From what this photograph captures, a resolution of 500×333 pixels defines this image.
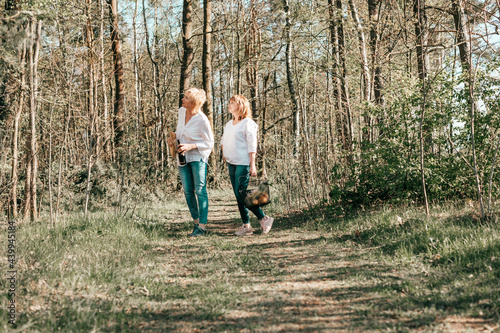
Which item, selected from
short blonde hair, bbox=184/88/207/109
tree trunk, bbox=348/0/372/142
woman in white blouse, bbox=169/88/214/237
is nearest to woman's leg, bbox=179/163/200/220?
woman in white blouse, bbox=169/88/214/237

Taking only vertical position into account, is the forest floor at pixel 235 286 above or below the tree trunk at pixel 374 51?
below

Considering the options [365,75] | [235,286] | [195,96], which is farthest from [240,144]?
[365,75]

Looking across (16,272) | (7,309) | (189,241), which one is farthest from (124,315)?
(189,241)

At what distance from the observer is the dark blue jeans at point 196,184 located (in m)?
5.92

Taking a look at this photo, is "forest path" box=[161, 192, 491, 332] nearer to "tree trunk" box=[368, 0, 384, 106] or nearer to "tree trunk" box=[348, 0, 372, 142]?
"tree trunk" box=[348, 0, 372, 142]

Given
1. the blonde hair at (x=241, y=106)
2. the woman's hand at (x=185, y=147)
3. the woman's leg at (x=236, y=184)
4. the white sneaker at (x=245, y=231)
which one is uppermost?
the blonde hair at (x=241, y=106)

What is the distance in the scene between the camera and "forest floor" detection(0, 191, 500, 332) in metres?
2.77

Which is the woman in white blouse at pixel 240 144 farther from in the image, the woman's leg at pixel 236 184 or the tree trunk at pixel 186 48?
the tree trunk at pixel 186 48

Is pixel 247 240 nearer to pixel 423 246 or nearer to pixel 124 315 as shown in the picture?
pixel 423 246

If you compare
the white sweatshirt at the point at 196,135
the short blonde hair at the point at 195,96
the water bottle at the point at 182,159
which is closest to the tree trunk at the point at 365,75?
the white sweatshirt at the point at 196,135

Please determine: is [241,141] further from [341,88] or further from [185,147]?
[341,88]

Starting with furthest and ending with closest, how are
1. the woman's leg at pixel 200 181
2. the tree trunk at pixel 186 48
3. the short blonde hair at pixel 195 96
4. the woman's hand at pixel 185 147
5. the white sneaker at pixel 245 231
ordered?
the tree trunk at pixel 186 48, the white sneaker at pixel 245 231, the woman's leg at pixel 200 181, the short blonde hair at pixel 195 96, the woman's hand at pixel 185 147

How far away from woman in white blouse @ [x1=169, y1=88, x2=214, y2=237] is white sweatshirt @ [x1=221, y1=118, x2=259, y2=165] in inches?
12.3

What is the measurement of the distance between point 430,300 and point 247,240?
10.0 ft
